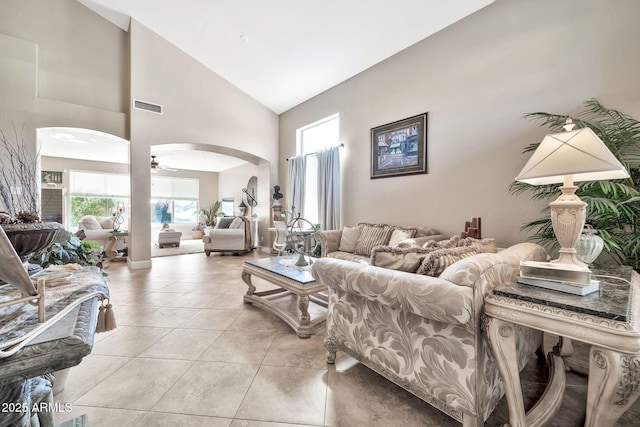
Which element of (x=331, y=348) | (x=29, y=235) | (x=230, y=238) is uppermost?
(x=29, y=235)

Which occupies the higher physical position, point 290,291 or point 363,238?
point 363,238

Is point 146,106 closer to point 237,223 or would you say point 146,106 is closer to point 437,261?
point 237,223

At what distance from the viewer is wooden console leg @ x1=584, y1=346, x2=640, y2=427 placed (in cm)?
80

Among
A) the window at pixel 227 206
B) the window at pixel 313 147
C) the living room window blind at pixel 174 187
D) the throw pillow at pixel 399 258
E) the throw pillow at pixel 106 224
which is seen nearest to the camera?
the throw pillow at pixel 399 258

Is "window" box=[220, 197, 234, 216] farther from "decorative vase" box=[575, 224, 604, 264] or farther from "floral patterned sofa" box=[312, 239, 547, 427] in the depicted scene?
"decorative vase" box=[575, 224, 604, 264]

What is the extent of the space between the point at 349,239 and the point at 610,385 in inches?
114

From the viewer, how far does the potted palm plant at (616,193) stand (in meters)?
1.65

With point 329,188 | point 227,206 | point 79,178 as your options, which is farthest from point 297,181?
point 79,178

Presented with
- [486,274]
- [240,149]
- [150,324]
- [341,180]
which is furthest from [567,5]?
[240,149]

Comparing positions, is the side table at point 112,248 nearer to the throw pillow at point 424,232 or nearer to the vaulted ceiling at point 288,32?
the vaulted ceiling at point 288,32

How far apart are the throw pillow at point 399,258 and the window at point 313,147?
3426mm

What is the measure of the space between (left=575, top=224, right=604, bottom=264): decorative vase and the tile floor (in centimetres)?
79

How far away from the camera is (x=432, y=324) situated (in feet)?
3.91

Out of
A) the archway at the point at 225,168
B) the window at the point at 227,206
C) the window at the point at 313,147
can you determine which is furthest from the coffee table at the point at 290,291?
the window at the point at 227,206
